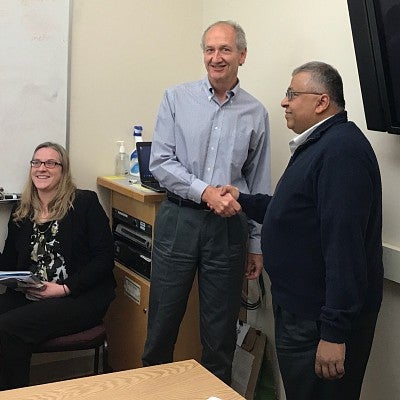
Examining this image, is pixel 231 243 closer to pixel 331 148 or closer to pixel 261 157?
pixel 261 157

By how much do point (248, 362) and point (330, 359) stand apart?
1160 mm

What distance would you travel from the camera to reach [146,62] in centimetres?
311

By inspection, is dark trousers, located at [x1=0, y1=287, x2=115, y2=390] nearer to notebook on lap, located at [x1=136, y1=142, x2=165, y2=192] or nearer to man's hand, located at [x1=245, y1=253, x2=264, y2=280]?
notebook on lap, located at [x1=136, y1=142, x2=165, y2=192]

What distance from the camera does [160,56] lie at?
3145 millimetres

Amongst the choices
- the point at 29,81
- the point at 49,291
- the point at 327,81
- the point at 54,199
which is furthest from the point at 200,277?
the point at 29,81

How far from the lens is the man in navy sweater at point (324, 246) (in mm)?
1617

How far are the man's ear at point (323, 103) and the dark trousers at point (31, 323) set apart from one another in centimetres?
138

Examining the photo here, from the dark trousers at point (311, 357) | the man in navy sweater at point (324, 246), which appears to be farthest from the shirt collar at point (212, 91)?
the dark trousers at point (311, 357)

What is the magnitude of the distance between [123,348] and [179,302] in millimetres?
699

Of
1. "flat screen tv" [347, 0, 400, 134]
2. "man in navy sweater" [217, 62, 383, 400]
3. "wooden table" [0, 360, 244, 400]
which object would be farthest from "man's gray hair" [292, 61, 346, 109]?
"wooden table" [0, 360, 244, 400]

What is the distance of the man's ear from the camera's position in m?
1.76

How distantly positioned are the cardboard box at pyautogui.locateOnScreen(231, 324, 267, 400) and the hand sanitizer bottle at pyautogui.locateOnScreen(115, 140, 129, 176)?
101 centimetres

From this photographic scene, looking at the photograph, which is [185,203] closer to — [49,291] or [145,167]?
[145,167]

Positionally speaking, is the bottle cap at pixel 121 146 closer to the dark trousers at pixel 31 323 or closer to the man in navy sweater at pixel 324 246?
the dark trousers at pixel 31 323
